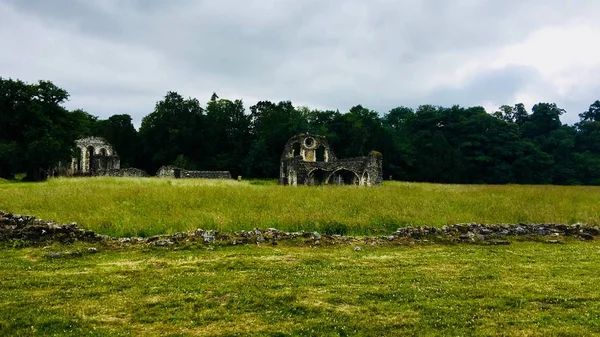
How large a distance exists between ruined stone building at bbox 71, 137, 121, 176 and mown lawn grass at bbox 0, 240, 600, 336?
52.3 m

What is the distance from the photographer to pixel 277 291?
303 inches

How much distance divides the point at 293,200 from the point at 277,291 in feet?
36.4

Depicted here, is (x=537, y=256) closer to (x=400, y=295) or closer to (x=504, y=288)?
(x=504, y=288)

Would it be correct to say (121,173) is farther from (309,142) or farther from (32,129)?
(309,142)

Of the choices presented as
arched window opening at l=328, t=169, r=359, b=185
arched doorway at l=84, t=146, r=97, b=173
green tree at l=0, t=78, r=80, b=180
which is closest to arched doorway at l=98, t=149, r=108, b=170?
arched doorway at l=84, t=146, r=97, b=173

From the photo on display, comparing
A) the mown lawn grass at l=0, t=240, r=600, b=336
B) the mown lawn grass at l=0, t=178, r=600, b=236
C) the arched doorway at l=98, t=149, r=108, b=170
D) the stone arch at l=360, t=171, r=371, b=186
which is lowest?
the mown lawn grass at l=0, t=240, r=600, b=336

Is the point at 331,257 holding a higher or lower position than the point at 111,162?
lower

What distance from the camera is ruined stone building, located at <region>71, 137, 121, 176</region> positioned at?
59844 mm

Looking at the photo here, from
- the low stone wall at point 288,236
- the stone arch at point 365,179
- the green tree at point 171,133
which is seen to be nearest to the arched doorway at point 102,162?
the green tree at point 171,133

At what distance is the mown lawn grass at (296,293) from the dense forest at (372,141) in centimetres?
5821

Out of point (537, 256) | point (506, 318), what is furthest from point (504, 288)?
point (537, 256)

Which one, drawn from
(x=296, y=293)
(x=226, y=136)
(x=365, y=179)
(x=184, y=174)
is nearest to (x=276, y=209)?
(x=296, y=293)

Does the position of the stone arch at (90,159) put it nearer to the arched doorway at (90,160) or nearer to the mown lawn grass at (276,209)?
the arched doorway at (90,160)

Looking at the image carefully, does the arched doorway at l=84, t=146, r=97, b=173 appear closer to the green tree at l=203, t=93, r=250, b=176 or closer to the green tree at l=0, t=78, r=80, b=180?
the green tree at l=0, t=78, r=80, b=180
